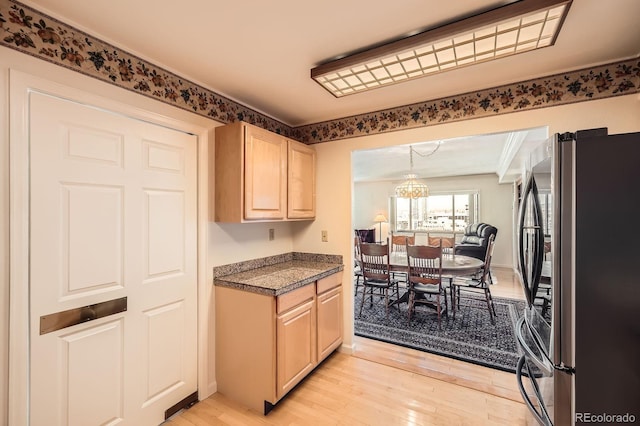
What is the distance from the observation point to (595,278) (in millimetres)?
1054

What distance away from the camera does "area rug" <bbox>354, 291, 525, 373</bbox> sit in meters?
2.76

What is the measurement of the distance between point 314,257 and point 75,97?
7.38 feet

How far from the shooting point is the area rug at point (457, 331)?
9.07 feet

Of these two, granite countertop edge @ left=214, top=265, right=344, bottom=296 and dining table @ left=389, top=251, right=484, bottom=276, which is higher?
granite countertop edge @ left=214, top=265, right=344, bottom=296

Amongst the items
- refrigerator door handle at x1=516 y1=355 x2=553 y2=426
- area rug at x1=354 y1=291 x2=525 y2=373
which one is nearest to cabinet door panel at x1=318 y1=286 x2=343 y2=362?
area rug at x1=354 y1=291 x2=525 y2=373

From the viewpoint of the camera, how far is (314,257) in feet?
9.89

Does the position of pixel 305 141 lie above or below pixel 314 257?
above

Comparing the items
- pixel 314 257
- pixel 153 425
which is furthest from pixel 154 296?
pixel 314 257

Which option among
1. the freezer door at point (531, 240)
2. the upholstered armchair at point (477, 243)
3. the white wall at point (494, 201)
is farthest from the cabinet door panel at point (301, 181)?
the upholstered armchair at point (477, 243)

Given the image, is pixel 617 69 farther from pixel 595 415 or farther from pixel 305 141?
pixel 305 141

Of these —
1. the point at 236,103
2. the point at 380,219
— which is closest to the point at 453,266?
the point at 236,103

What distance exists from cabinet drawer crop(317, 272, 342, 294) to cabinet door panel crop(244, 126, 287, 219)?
0.68 m

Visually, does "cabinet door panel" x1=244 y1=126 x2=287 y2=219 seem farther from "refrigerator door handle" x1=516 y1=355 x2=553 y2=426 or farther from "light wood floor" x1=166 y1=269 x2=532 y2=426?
"refrigerator door handle" x1=516 y1=355 x2=553 y2=426

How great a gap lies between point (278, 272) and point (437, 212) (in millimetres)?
6677
